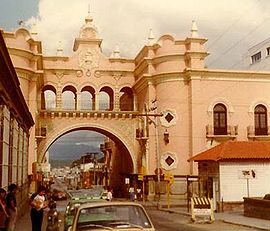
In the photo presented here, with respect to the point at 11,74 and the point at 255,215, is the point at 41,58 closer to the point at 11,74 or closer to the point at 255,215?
the point at 255,215

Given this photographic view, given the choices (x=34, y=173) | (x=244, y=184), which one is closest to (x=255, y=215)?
(x=244, y=184)

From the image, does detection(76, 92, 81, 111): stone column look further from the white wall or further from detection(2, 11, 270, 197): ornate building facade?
the white wall

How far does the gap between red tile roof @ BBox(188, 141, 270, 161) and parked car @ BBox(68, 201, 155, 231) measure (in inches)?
876

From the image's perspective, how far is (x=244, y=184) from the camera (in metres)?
31.5

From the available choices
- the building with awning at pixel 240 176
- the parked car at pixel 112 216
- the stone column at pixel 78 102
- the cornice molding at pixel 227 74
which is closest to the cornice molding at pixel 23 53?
the stone column at pixel 78 102

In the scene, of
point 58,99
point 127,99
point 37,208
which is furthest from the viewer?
point 127,99

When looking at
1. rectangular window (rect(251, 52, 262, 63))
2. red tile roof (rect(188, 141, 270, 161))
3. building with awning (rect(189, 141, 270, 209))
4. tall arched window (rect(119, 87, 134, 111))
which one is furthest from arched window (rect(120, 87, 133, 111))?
rectangular window (rect(251, 52, 262, 63))

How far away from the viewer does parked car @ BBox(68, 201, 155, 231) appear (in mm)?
9000

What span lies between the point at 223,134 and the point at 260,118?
4.29 meters

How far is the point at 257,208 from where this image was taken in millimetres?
25797

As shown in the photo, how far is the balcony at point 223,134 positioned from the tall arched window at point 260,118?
2642 mm

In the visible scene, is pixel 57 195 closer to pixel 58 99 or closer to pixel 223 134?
pixel 58 99

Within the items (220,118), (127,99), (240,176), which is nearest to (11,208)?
(240,176)

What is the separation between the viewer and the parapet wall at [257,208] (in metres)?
24.8
